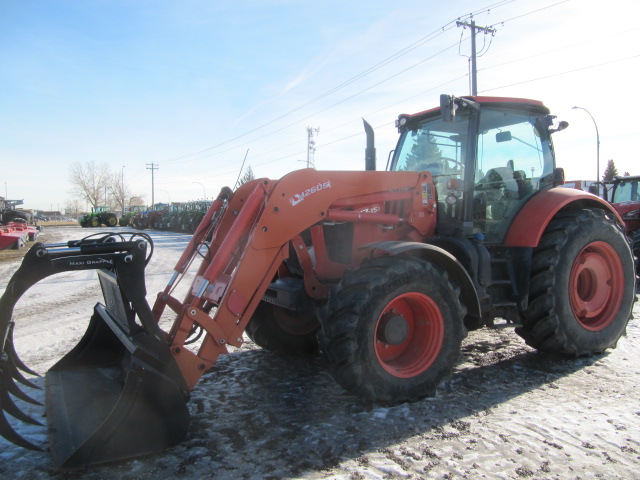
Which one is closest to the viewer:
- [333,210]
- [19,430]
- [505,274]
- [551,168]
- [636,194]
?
[19,430]

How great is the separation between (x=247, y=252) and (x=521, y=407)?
2.35 meters

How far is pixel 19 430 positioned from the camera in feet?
10.4

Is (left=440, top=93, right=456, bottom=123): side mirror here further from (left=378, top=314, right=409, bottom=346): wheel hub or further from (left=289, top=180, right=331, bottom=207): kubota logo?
(left=378, top=314, right=409, bottom=346): wheel hub

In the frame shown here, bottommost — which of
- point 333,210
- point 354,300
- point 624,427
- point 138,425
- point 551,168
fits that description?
point 624,427

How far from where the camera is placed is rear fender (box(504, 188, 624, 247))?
4508mm

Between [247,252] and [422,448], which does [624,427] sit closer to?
[422,448]

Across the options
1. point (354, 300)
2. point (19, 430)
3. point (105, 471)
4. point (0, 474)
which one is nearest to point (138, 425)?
point (105, 471)

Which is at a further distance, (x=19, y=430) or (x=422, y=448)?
(x=19, y=430)

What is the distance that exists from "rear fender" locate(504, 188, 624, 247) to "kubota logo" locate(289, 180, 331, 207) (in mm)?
2038

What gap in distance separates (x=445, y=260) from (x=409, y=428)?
1309 mm

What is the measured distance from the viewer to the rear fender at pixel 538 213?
14.8 ft

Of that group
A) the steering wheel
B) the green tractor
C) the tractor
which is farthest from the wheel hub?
the green tractor

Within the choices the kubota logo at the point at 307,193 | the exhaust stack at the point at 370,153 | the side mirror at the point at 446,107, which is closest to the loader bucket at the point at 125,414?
the kubota logo at the point at 307,193

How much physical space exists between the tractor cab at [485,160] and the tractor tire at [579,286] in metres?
0.49
